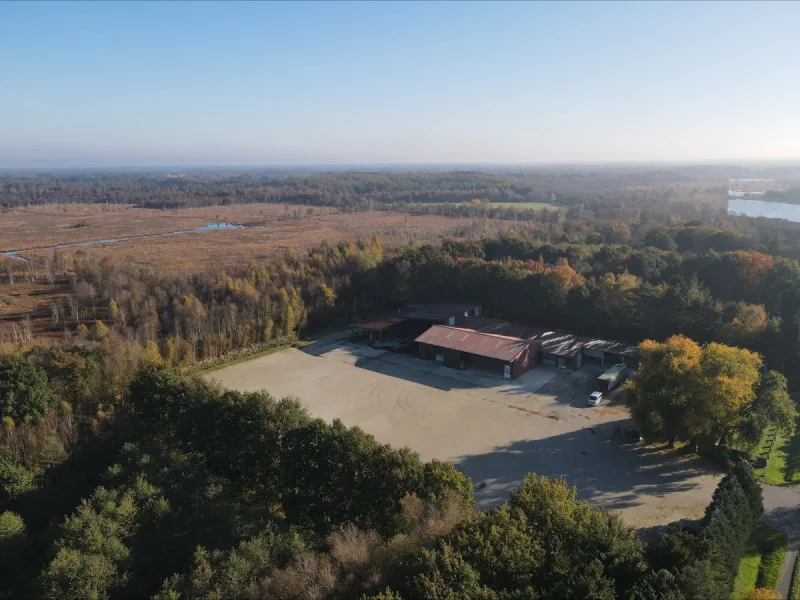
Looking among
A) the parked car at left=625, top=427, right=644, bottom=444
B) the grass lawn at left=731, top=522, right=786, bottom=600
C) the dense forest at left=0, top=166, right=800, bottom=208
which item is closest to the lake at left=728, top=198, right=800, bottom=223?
the dense forest at left=0, top=166, right=800, bottom=208

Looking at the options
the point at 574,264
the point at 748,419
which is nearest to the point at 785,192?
the point at 574,264

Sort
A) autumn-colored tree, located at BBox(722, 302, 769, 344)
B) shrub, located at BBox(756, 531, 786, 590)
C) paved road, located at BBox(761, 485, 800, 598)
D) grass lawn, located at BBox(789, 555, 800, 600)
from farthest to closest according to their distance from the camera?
autumn-colored tree, located at BBox(722, 302, 769, 344)
paved road, located at BBox(761, 485, 800, 598)
shrub, located at BBox(756, 531, 786, 590)
grass lawn, located at BBox(789, 555, 800, 600)

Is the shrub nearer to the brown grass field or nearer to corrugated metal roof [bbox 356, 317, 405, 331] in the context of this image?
corrugated metal roof [bbox 356, 317, 405, 331]

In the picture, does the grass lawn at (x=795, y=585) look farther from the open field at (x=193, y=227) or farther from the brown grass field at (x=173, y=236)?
the open field at (x=193, y=227)

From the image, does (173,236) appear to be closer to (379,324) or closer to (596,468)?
(379,324)

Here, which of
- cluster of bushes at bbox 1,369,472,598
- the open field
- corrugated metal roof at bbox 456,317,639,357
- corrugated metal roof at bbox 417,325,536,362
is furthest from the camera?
the open field

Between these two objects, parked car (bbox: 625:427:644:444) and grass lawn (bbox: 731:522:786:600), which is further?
parked car (bbox: 625:427:644:444)
